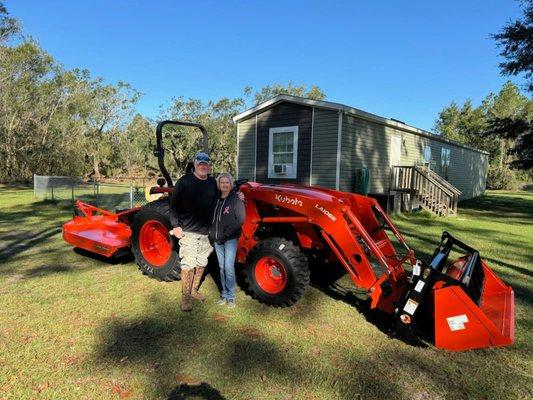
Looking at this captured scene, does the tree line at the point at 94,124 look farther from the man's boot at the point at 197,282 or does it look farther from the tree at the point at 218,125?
the man's boot at the point at 197,282

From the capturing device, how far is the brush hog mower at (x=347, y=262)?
3307 millimetres

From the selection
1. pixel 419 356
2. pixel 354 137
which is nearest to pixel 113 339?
pixel 419 356

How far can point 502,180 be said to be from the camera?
133 ft

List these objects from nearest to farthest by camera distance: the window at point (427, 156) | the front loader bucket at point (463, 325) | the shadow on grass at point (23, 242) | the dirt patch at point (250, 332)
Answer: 1. the front loader bucket at point (463, 325)
2. the dirt patch at point (250, 332)
3. the shadow on grass at point (23, 242)
4. the window at point (427, 156)

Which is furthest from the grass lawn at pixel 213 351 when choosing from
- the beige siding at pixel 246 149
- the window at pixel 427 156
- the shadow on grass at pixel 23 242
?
the window at pixel 427 156

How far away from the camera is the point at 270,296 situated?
173 inches

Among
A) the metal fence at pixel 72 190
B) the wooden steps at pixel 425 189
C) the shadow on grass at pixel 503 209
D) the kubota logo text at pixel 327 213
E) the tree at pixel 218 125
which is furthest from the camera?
the tree at pixel 218 125

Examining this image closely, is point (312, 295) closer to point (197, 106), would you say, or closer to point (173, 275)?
point (173, 275)

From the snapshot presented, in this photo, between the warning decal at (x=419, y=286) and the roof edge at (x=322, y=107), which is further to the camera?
the roof edge at (x=322, y=107)

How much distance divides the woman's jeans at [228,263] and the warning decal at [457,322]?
215 cm

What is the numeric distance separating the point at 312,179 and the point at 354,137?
1916 millimetres

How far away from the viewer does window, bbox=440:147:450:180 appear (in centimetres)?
2008

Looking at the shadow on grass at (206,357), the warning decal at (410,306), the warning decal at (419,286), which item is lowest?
the shadow on grass at (206,357)

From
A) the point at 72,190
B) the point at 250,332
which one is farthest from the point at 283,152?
the point at 250,332
